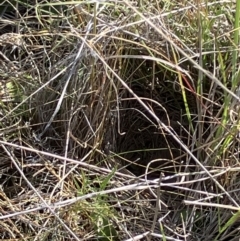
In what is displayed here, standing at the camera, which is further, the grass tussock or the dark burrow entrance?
the dark burrow entrance

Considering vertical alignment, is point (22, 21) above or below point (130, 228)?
above

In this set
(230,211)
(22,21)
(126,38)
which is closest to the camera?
(230,211)

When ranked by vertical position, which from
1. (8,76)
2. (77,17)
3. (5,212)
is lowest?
(5,212)

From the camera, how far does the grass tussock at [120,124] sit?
3.58 ft

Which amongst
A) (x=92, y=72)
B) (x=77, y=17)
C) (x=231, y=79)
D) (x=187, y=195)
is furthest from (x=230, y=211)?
(x=77, y=17)

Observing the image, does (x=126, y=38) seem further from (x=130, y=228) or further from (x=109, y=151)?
(x=130, y=228)

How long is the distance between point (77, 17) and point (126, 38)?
0.12 metres

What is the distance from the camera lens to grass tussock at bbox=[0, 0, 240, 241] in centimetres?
109

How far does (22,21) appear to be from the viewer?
1.32m

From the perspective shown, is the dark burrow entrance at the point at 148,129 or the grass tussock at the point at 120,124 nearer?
the grass tussock at the point at 120,124

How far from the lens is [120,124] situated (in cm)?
124

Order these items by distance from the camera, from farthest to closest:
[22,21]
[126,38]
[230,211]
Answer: [22,21], [126,38], [230,211]

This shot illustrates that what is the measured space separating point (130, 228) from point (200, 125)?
23cm

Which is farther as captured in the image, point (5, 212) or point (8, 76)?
point (8, 76)
